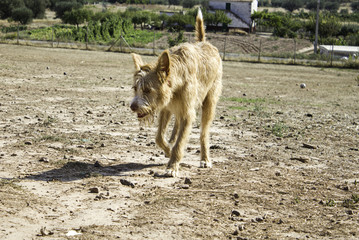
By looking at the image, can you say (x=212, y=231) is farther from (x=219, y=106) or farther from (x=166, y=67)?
(x=219, y=106)

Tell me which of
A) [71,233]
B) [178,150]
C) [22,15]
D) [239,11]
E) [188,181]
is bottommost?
[188,181]

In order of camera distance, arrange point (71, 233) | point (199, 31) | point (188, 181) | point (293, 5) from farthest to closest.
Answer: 1. point (293, 5)
2. point (199, 31)
3. point (188, 181)
4. point (71, 233)

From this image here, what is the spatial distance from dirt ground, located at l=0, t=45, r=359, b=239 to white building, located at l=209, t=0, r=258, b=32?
235 ft

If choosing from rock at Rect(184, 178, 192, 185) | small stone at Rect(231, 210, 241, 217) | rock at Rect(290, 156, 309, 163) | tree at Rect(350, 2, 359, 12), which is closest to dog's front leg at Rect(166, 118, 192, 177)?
rock at Rect(184, 178, 192, 185)

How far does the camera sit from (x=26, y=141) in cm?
852

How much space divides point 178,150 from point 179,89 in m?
0.95

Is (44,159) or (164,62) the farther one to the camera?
(44,159)

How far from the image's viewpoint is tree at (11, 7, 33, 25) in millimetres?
77688

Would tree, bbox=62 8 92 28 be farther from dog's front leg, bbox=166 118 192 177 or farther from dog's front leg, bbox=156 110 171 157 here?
dog's front leg, bbox=166 118 192 177

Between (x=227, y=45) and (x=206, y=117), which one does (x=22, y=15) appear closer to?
(x=227, y=45)

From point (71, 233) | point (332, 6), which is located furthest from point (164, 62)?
point (332, 6)

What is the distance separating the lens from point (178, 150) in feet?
23.9

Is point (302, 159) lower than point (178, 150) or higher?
lower

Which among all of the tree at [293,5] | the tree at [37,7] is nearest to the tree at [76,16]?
the tree at [37,7]
